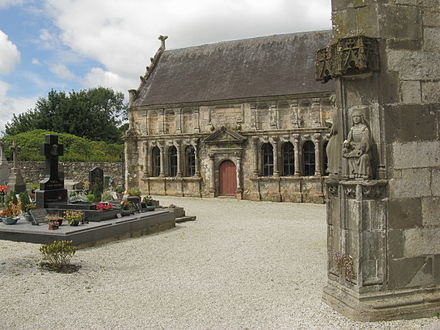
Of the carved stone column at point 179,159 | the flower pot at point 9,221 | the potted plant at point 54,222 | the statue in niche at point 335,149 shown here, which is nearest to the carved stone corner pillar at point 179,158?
the carved stone column at point 179,159

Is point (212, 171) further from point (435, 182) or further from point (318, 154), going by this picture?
point (435, 182)

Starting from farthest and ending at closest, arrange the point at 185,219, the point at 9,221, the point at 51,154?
the point at 51,154 < the point at 185,219 < the point at 9,221

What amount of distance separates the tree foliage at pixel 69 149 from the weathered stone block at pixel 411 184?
31.1 metres

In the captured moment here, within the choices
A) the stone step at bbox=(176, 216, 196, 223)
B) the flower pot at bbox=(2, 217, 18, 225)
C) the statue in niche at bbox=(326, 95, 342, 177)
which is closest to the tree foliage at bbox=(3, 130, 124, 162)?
the stone step at bbox=(176, 216, 196, 223)

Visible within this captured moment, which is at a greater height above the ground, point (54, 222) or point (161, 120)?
point (161, 120)

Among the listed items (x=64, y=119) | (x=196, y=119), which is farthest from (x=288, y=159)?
(x=64, y=119)

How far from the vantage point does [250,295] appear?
6594 millimetres

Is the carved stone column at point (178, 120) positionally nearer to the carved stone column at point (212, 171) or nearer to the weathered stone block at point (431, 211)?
the carved stone column at point (212, 171)

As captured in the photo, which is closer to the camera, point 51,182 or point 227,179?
point 51,182

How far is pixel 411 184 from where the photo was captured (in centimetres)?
542

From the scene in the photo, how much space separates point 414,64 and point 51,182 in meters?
13.4

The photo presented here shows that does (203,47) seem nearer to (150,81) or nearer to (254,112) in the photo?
(150,81)

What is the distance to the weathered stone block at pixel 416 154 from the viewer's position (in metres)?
5.37

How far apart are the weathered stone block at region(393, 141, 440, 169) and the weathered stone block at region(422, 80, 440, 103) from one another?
60 cm
